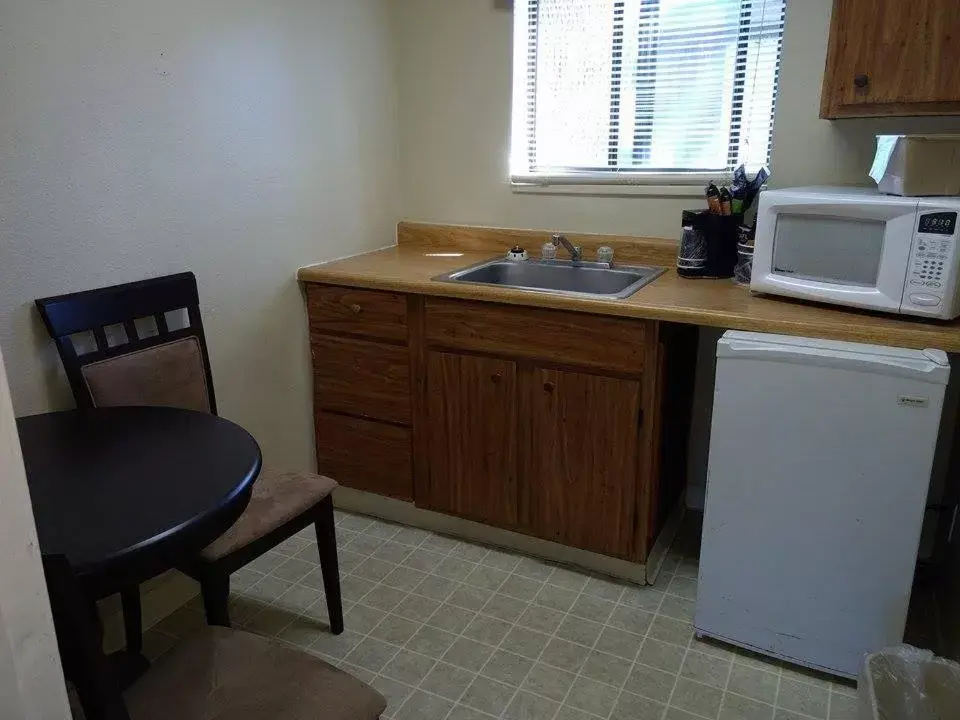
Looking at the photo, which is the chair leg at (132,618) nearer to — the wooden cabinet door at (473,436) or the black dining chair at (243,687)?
the black dining chair at (243,687)

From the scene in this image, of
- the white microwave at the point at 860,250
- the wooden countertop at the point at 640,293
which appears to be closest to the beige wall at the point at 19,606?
the wooden countertop at the point at 640,293

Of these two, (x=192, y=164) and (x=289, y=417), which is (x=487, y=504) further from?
(x=192, y=164)

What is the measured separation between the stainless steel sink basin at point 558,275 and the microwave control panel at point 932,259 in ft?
2.74

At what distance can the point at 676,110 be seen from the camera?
2611 millimetres

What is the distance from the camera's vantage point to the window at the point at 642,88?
Result: 97.3 inches

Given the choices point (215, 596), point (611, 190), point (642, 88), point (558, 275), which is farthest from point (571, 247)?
point (215, 596)

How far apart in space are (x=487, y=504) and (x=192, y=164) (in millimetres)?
1415

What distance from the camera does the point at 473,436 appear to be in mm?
2451

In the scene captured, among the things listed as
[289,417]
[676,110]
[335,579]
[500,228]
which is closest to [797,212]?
[676,110]

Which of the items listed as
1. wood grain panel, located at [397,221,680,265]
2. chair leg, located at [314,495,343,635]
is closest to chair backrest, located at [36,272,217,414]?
chair leg, located at [314,495,343,635]

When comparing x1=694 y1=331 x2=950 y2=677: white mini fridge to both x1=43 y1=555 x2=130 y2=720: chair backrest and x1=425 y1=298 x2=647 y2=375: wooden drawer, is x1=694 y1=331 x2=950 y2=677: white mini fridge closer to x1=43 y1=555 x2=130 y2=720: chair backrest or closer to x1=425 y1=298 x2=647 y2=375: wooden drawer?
x1=425 y1=298 x2=647 y2=375: wooden drawer

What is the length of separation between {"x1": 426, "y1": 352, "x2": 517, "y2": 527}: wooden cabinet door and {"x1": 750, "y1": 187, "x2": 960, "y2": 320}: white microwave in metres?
0.84

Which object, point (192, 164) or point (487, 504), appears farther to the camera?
point (487, 504)

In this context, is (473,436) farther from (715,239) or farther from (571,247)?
(715,239)
